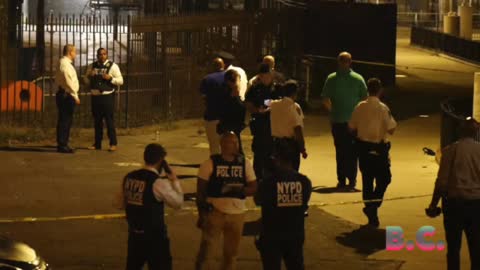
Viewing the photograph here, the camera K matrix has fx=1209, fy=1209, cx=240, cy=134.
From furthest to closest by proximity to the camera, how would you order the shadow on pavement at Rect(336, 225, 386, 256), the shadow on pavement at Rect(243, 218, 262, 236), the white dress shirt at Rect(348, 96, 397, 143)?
the white dress shirt at Rect(348, 96, 397, 143) → the shadow on pavement at Rect(243, 218, 262, 236) → the shadow on pavement at Rect(336, 225, 386, 256)

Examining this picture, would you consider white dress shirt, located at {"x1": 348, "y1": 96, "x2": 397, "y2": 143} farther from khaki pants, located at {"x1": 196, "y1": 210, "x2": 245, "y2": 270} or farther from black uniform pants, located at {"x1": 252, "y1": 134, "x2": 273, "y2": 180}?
khaki pants, located at {"x1": 196, "y1": 210, "x2": 245, "y2": 270}

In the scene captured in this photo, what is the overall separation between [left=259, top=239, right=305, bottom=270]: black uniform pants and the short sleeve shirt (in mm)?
6143

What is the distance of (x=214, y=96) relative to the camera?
599 inches

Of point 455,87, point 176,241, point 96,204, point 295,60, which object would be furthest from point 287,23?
point 176,241

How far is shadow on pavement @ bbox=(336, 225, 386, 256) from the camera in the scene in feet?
40.3

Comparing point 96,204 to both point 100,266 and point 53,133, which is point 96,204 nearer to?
point 100,266

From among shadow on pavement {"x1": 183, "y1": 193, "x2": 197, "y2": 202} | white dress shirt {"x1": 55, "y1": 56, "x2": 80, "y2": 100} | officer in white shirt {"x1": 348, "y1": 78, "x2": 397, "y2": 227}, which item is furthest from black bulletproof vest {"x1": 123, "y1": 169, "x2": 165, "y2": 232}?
white dress shirt {"x1": 55, "y1": 56, "x2": 80, "y2": 100}

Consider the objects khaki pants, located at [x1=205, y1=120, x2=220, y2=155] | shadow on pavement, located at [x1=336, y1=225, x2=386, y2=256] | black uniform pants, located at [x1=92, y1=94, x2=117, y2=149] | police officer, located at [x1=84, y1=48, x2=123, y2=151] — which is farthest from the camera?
black uniform pants, located at [x1=92, y1=94, x2=117, y2=149]

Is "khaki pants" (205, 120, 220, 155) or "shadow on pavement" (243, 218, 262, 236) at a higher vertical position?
"khaki pants" (205, 120, 220, 155)

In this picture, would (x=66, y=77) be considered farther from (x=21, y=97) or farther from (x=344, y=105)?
(x=344, y=105)

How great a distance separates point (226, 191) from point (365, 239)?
320 cm

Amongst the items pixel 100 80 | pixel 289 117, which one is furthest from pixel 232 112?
pixel 100 80

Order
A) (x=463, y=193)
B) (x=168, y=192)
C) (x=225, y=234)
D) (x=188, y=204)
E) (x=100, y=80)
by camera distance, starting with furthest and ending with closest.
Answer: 1. (x=100, y=80)
2. (x=188, y=204)
3. (x=463, y=193)
4. (x=225, y=234)
5. (x=168, y=192)

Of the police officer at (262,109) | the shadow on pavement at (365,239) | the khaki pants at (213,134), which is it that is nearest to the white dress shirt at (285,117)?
the police officer at (262,109)
